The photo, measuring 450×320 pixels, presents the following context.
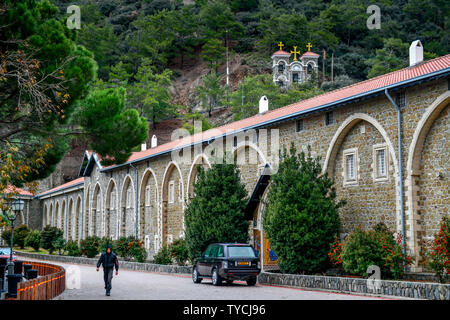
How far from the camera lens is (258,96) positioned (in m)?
65.8

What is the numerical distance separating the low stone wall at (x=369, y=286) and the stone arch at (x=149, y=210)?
714 inches

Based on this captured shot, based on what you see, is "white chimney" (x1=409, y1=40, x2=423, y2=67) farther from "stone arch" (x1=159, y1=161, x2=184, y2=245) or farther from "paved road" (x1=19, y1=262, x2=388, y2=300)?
"stone arch" (x1=159, y1=161, x2=184, y2=245)

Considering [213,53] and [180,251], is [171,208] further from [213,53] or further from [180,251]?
[213,53]

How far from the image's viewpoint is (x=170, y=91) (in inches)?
3602

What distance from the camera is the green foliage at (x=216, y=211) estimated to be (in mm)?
23891

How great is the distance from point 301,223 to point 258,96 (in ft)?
157

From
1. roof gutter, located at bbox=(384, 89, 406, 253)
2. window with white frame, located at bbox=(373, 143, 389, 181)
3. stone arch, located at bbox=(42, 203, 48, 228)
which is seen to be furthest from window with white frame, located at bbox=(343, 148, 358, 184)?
stone arch, located at bbox=(42, 203, 48, 228)

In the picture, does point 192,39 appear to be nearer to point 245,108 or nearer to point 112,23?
point 112,23

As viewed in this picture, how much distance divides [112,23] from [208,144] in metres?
87.3

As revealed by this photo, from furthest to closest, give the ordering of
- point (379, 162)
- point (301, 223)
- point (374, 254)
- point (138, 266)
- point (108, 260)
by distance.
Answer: point (138, 266) < point (379, 162) < point (301, 223) < point (374, 254) < point (108, 260)

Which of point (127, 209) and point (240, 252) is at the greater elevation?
point (127, 209)

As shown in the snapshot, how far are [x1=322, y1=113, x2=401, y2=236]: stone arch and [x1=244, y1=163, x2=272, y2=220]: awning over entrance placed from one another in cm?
360

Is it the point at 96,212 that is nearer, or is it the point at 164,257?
the point at 164,257

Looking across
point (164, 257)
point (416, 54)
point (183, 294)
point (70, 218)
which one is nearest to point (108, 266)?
point (183, 294)
